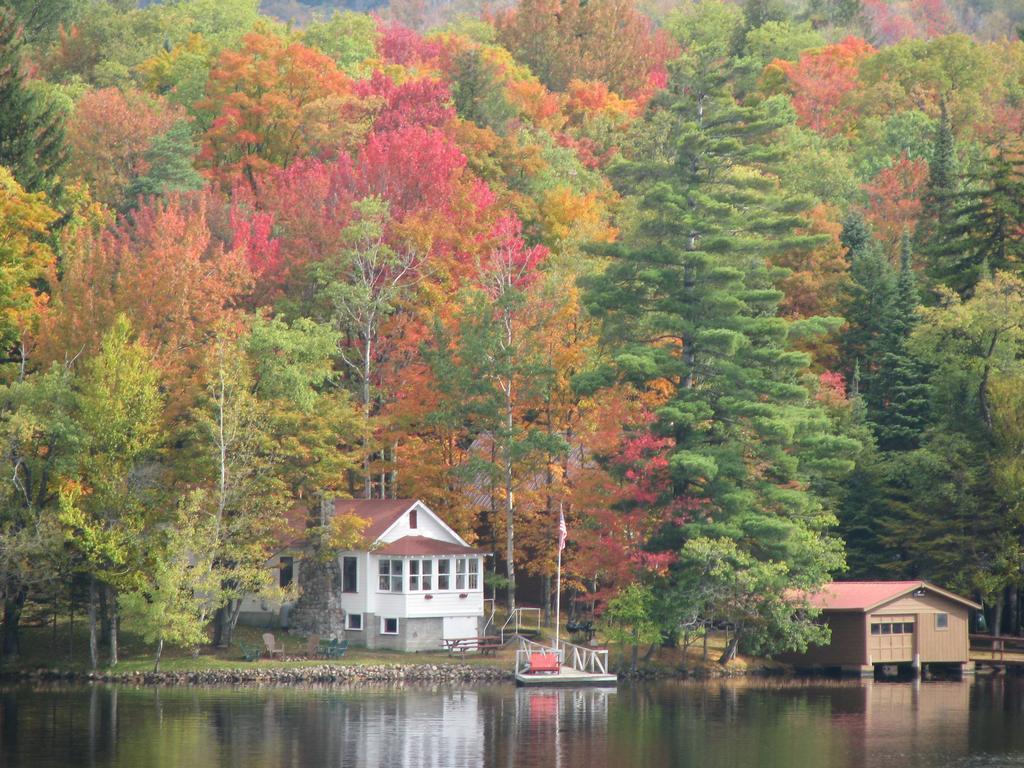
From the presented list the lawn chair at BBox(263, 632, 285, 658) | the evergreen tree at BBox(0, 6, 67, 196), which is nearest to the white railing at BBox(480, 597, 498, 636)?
the lawn chair at BBox(263, 632, 285, 658)

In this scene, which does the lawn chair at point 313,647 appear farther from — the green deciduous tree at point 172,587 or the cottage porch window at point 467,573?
the cottage porch window at point 467,573

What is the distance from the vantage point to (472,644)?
6475 centimetres

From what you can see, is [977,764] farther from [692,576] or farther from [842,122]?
[842,122]

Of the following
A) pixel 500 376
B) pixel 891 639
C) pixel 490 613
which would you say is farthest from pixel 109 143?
pixel 891 639

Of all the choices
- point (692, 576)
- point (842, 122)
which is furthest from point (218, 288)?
point (842, 122)

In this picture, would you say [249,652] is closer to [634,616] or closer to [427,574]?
[427,574]

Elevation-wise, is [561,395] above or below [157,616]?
above

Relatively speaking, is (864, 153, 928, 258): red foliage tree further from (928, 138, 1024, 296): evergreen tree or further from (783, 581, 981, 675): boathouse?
(783, 581, 981, 675): boathouse

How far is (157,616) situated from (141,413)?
7787 millimetres

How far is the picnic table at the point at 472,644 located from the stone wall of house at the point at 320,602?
4718 mm

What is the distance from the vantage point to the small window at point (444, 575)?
6644cm

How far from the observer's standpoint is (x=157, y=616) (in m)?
58.6

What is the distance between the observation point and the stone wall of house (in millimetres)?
66000

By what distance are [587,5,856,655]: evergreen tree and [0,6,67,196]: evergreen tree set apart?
26174 mm
